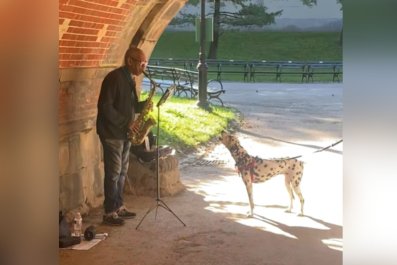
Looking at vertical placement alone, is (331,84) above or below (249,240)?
above

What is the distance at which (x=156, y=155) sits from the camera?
661 cm

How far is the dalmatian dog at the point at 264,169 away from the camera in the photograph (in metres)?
6.10

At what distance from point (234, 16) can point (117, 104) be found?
180 cm

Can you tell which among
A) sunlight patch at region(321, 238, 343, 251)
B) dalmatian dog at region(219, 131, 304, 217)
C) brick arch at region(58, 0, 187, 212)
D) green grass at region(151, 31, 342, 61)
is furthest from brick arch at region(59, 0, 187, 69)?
sunlight patch at region(321, 238, 343, 251)

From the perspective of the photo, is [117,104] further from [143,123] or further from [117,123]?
[143,123]

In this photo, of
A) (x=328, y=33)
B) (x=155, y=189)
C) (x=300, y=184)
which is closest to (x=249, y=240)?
(x=300, y=184)

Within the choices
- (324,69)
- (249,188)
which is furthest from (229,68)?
(249,188)

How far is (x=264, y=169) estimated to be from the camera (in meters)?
6.10

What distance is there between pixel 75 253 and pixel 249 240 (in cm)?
139

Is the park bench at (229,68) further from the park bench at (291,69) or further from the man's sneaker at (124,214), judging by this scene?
the man's sneaker at (124,214)

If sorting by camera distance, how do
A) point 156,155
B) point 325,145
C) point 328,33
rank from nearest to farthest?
1. point 328,33
2. point 156,155
3. point 325,145

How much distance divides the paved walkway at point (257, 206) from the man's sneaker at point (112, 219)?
3.4 inches

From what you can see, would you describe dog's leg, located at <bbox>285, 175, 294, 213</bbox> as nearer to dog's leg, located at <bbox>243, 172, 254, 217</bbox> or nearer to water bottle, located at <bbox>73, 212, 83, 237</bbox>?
dog's leg, located at <bbox>243, 172, 254, 217</bbox>
